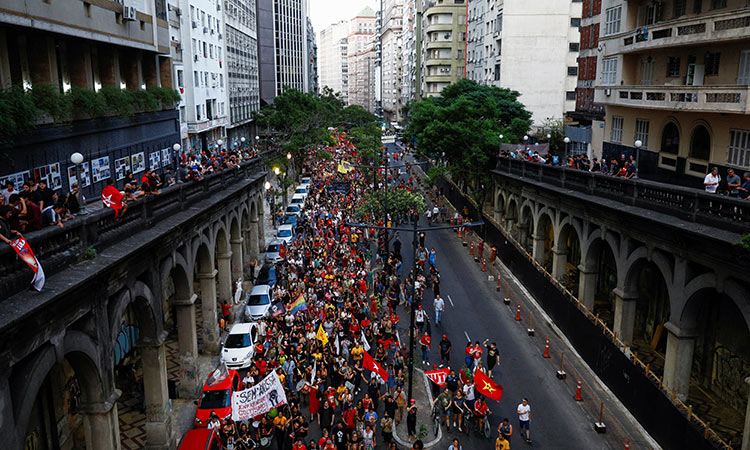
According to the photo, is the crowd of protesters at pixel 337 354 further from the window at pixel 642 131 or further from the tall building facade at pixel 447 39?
the tall building facade at pixel 447 39

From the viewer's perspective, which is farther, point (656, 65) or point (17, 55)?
point (656, 65)

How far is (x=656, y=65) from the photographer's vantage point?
32.9 meters

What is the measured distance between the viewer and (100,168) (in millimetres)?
29094

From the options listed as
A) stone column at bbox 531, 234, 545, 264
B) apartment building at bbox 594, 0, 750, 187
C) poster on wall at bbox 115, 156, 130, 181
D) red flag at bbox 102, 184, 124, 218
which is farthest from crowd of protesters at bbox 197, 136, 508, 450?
apartment building at bbox 594, 0, 750, 187

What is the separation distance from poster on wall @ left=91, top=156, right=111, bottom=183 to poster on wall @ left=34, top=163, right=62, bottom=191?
3164 millimetres

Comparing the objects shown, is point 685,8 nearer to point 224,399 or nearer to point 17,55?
point 224,399

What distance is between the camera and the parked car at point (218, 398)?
21.4 m

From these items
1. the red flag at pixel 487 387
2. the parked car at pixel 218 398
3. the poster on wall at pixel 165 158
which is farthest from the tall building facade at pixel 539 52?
the parked car at pixel 218 398

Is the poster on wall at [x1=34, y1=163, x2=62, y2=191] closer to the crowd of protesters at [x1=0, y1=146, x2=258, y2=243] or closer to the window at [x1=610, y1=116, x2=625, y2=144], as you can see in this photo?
the crowd of protesters at [x1=0, y1=146, x2=258, y2=243]

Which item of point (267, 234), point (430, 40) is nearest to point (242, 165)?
point (267, 234)

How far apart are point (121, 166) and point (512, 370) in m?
21.8

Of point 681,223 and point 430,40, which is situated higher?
point 430,40

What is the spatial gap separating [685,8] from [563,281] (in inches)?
612

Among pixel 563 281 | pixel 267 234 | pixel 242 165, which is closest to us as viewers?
pixel 563 281
